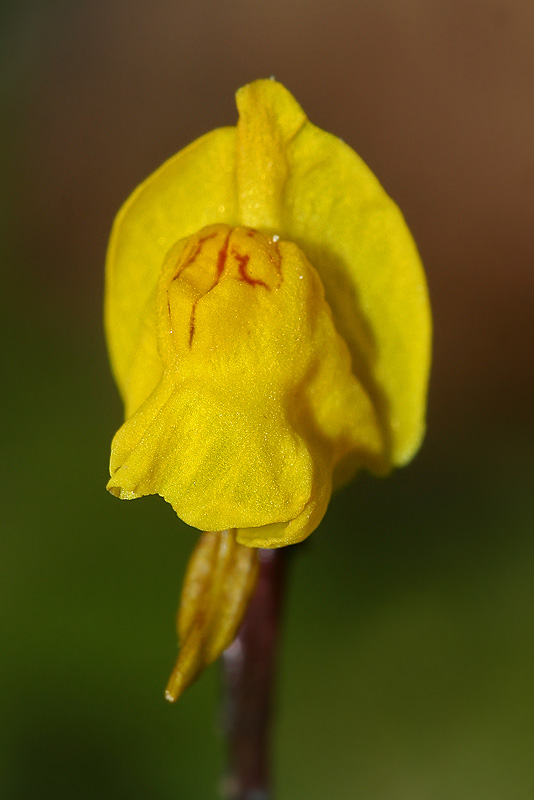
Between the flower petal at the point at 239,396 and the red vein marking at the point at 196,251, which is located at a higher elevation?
the red vein marking at the point at 196,251

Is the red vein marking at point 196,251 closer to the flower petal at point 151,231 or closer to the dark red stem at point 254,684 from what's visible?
the flower petal at point 151,231

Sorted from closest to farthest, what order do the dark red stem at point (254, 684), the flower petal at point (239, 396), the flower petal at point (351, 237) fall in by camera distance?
the flower petal at point (239, 396) < the flower petal at point (351, 237) < the dark red stem at point (254, 684)

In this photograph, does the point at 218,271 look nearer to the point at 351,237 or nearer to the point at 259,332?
the point at 259,332

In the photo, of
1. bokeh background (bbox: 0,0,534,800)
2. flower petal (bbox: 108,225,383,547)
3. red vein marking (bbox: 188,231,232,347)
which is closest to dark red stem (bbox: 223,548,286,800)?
bokeh background (bbox: 0,0,534,800)

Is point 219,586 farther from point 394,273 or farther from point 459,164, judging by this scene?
point 459,164

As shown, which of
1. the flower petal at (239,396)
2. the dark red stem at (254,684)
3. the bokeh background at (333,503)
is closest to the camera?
the flower petal at (239,396)

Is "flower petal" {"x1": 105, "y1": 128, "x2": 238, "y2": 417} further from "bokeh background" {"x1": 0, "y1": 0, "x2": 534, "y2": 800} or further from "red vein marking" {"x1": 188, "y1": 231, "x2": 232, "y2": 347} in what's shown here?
"bokeh background" {"x1": 0, "y1": 0, "x2": 534, "y2": 800}

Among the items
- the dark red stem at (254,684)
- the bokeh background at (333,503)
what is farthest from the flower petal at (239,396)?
the bokeh background at (333,503)

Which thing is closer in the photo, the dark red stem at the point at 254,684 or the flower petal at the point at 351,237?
the flower petal at the point at 351,237
